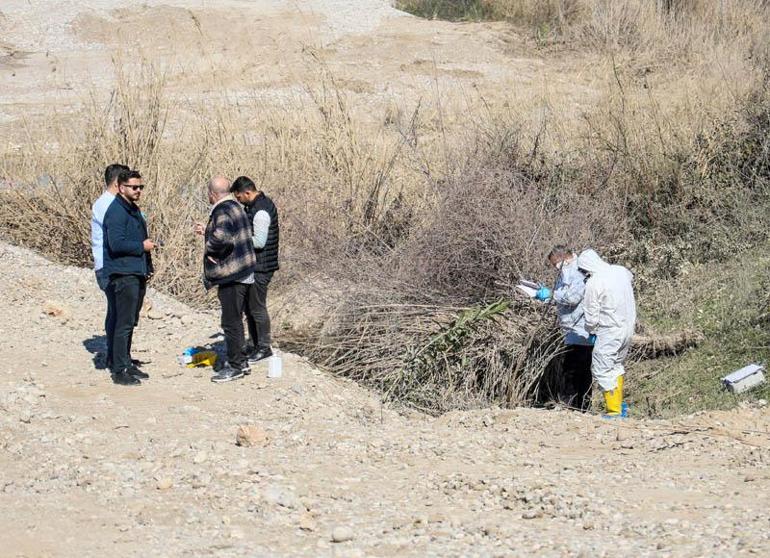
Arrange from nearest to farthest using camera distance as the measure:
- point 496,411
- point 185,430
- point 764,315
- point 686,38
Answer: point 185,430, point 496,411, point 764,315, point 686,38

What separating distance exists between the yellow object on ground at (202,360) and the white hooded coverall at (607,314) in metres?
3.07

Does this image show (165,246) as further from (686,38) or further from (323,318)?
(686,38)

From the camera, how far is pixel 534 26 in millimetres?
25484

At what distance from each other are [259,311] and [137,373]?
41.4 inches

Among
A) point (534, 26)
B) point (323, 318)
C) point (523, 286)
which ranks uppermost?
point (534, 26)

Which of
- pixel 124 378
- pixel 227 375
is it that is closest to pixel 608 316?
pixel 227 375

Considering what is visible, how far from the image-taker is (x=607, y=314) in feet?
28.5

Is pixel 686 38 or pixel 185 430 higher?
pixel 686 38

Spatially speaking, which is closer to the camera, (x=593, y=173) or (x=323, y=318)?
(x=323, y=318)

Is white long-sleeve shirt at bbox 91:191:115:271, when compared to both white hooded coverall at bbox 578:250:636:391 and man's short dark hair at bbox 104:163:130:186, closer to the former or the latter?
man's short dark hair at bbox 104:163:130:186

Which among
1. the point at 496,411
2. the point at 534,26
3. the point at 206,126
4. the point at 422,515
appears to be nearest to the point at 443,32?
the point at 534,26

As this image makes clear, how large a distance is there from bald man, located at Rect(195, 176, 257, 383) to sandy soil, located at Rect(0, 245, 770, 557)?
0.58 meters

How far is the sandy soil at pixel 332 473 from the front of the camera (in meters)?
5.90

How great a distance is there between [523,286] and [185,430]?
326 centimetres
